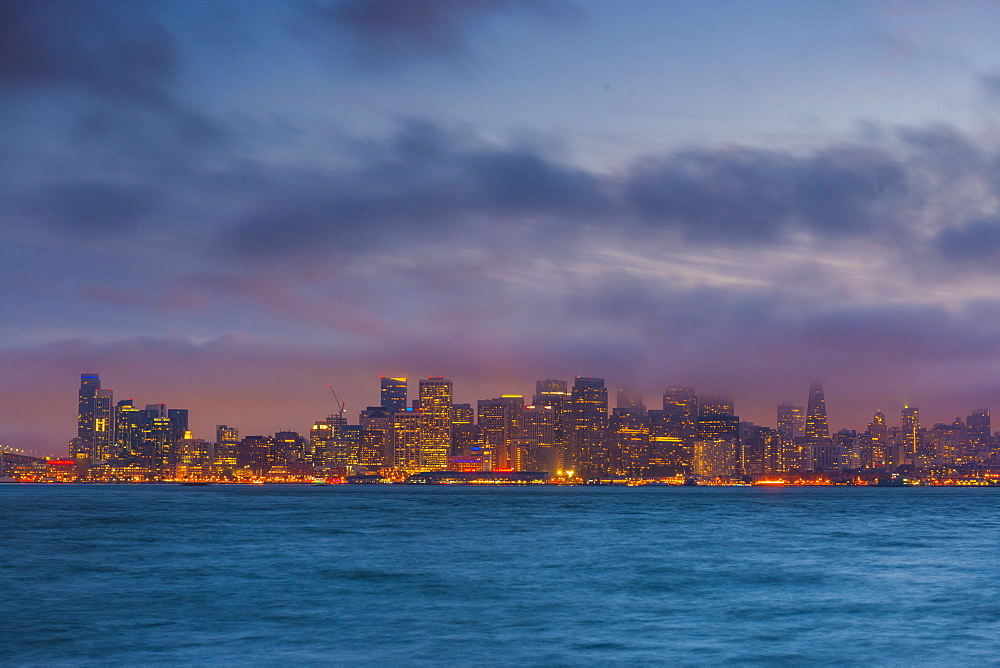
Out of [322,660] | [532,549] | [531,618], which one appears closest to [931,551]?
[532,549]

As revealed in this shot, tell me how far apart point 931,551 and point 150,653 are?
223 feet

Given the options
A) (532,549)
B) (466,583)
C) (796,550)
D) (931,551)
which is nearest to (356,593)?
(466,583)

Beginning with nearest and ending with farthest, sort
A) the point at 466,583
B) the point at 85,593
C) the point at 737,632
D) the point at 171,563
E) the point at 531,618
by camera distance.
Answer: the point at 737,632 → the point at 531,618 → the point at 85,593 → the point at 466,583 → the point at 171,563

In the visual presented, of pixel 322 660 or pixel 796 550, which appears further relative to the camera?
pixel 796 550

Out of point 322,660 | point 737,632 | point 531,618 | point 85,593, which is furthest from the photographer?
A: point 85,593

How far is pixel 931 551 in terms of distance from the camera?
81875 mm

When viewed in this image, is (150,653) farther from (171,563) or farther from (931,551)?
(931,551)

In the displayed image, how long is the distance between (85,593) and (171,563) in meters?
17.6

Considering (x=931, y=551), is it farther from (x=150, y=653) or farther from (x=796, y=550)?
(x=150, y=653)

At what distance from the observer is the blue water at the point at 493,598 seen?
36.9m

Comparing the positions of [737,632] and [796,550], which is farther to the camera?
[796,550]

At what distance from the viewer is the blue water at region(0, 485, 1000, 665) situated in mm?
36906

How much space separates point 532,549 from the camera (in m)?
82.1

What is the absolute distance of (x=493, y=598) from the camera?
51.6m
